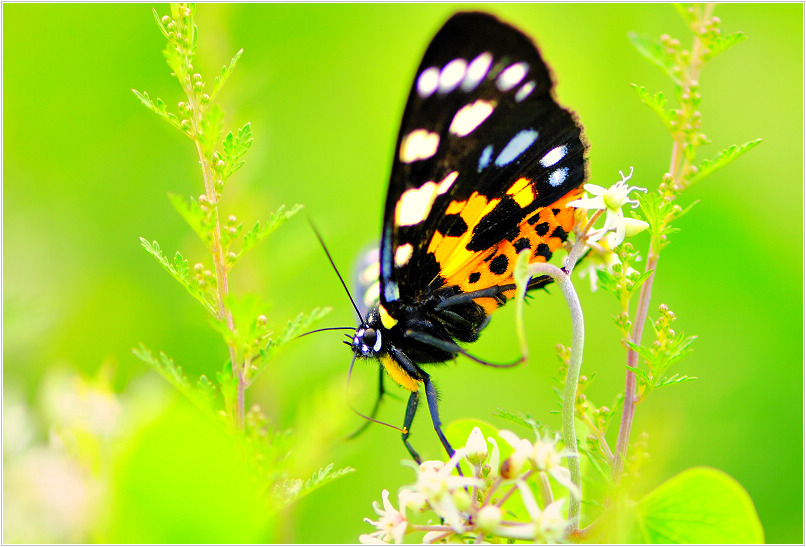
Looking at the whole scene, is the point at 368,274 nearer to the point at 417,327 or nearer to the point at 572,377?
the point at 417,327

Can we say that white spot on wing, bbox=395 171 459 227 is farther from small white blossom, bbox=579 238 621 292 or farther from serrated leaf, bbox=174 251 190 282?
serrated leaf, bbox=174 251 190 282

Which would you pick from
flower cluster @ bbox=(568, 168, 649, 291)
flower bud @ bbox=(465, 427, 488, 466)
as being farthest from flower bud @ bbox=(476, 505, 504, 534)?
flower cluster @ bbox=(568, 168, 649, 291)

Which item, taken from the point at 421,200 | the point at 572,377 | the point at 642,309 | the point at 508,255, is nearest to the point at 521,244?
the point at 508,255

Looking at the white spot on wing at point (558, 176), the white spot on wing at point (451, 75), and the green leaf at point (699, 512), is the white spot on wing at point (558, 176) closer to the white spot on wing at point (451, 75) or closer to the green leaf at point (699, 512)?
the white spot on wing at point (451, 75)

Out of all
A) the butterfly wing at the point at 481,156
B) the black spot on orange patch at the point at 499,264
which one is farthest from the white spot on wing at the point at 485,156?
the black spot on orange patch at the point at 499,264

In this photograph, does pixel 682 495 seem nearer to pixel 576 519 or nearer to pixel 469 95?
pixel 576 519

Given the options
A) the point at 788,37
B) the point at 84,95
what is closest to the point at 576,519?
the point at 84,95

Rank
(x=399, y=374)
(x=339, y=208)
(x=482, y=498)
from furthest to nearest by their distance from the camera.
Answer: (x=339, y=208) → (x=399, y=374) → (x=482, y=498)
